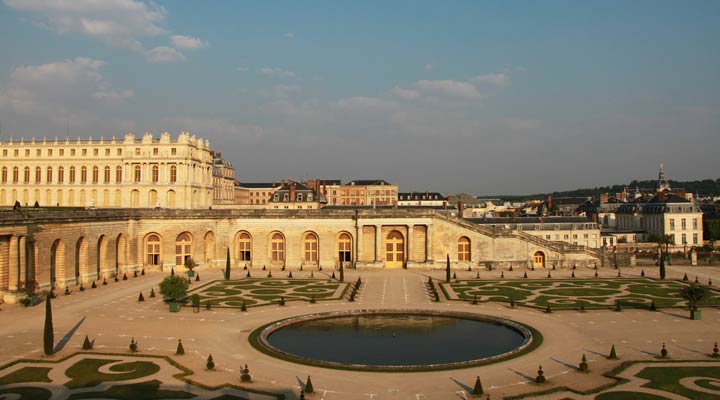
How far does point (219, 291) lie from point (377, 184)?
113902 mm

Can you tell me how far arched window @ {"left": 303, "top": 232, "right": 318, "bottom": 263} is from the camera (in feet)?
205

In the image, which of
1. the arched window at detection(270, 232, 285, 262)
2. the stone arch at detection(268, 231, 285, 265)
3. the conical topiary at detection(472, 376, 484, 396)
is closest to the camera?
the conical topiary at detection(472, 376, 484, 396)

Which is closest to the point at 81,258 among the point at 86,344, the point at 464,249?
the point at 86,344

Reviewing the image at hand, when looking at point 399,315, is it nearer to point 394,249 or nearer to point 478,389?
point 478,389

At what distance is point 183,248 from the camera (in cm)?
6072

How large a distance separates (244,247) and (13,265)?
2462 centimetres

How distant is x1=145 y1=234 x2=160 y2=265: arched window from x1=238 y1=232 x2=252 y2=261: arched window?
26.8 feet

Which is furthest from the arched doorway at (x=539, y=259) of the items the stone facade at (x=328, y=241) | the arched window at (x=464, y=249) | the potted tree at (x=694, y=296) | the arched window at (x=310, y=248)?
the potted tree at (x=694, y=296)

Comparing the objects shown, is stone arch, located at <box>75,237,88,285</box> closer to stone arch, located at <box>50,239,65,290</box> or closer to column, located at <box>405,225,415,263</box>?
stone arch, located at <box>50,239,65,290</box>

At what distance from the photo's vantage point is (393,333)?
33031mm

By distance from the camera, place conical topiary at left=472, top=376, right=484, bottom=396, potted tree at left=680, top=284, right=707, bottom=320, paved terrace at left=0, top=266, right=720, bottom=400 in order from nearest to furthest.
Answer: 1. conical topiary at left=472, top=376, right=484, bottom=396
2. paved terrace at left=0, top=266, right=720, bottom=400
3. potted tree at left=680, top=284, right=707, bottom=320

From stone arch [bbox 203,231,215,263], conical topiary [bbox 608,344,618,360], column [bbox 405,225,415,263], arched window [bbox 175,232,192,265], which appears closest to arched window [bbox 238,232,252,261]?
stone arch [bbox 203,231,215,263]

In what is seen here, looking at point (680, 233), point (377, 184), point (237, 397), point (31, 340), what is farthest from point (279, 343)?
point (377, 184)

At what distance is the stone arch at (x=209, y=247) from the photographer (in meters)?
61.8
